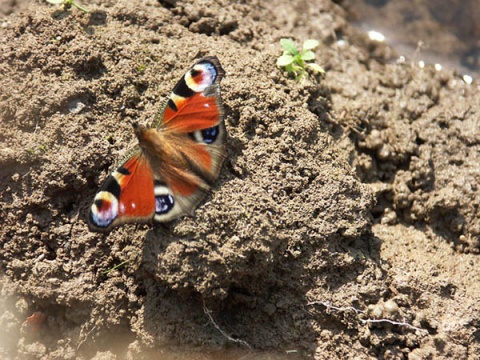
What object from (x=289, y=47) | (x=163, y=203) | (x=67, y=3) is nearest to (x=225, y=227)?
(x=163, y=203)

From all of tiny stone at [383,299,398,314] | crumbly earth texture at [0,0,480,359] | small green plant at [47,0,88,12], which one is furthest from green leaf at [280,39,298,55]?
tiny stone at [383,299,398,314]

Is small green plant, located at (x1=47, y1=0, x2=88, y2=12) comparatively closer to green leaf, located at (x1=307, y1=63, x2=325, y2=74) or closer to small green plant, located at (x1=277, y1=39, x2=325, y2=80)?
small green plant, located at (x1=277, y1=39, x2=325, y2=80)

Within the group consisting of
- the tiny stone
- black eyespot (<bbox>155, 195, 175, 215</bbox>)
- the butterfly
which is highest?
the butterfly

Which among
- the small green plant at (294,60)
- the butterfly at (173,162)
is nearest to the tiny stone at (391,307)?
the butterfly at (173,162)

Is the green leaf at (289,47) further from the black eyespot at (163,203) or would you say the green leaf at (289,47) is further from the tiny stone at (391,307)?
the tiny stone at (391,307)

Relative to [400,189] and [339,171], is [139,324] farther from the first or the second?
[400,189]

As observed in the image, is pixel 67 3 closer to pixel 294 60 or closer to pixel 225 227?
pixel 294 60

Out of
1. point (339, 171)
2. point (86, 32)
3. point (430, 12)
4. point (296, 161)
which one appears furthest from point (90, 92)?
point (430, 12)
